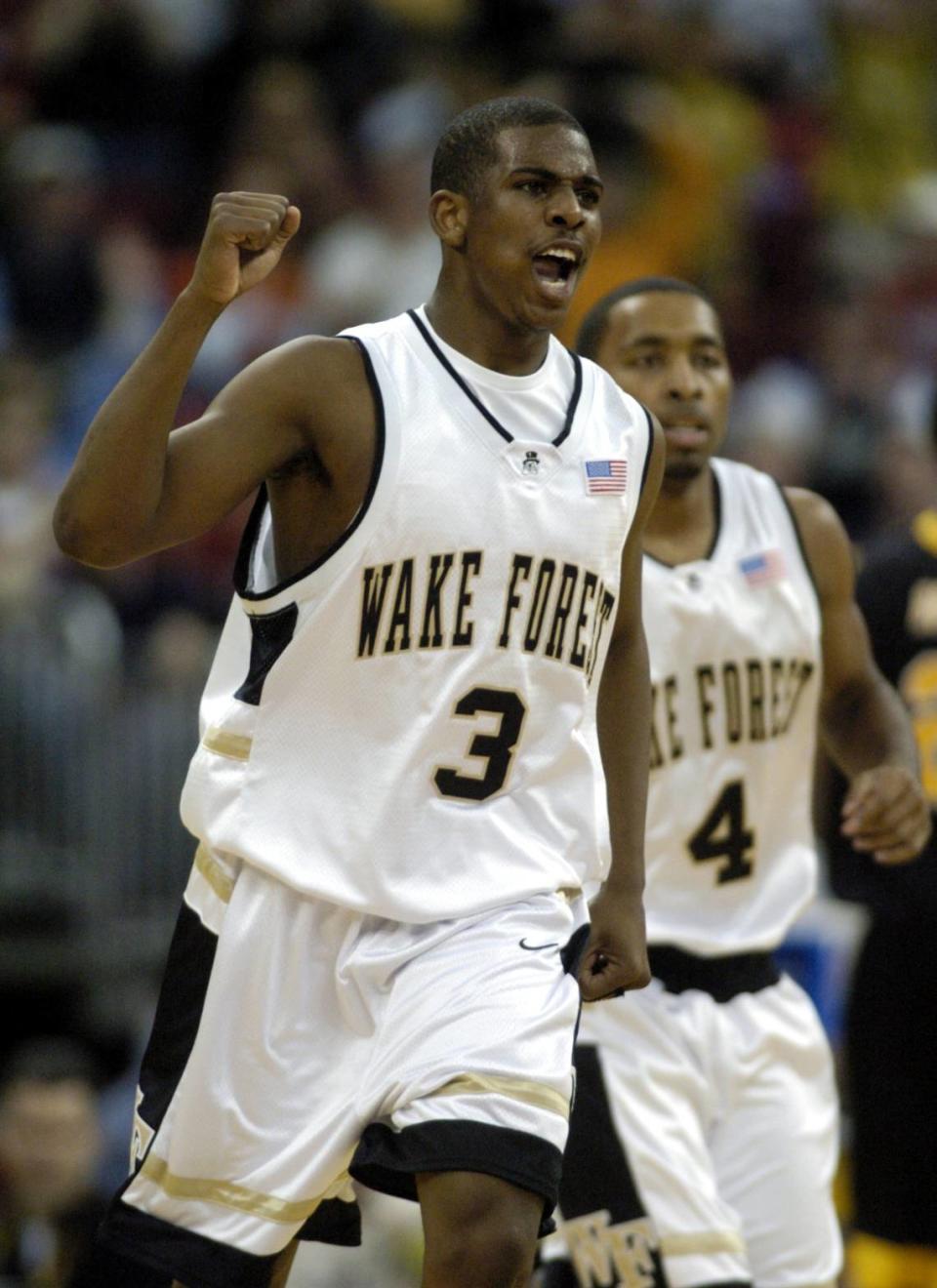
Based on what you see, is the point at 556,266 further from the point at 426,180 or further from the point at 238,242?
the point at 426,180

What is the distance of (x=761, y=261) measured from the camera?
12.8 m

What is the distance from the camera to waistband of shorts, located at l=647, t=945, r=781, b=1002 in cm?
525

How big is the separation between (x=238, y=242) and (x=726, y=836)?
2.15 metres

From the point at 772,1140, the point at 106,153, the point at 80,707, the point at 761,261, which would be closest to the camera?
the point at 772,1140

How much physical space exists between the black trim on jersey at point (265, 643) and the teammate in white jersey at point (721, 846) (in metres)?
1.35

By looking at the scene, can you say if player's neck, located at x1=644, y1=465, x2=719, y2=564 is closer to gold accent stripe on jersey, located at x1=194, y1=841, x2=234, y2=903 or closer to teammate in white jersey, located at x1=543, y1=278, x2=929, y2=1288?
teammate in white jersey, located at x1=543, y1=278, x2=929, y2=1288

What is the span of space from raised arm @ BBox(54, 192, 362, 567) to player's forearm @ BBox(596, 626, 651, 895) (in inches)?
38.1

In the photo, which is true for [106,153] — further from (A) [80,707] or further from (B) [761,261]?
(A) [80,707]

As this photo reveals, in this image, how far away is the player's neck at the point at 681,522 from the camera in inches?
213

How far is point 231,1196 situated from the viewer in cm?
405

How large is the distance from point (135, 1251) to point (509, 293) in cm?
184

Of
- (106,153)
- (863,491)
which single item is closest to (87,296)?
(106,153)

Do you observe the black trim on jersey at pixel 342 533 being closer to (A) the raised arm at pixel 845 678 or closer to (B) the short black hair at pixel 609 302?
(B) the short black hair at pixel 609 302

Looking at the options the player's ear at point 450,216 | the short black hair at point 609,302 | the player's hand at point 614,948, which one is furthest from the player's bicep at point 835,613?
the player's ear at point 450,216
